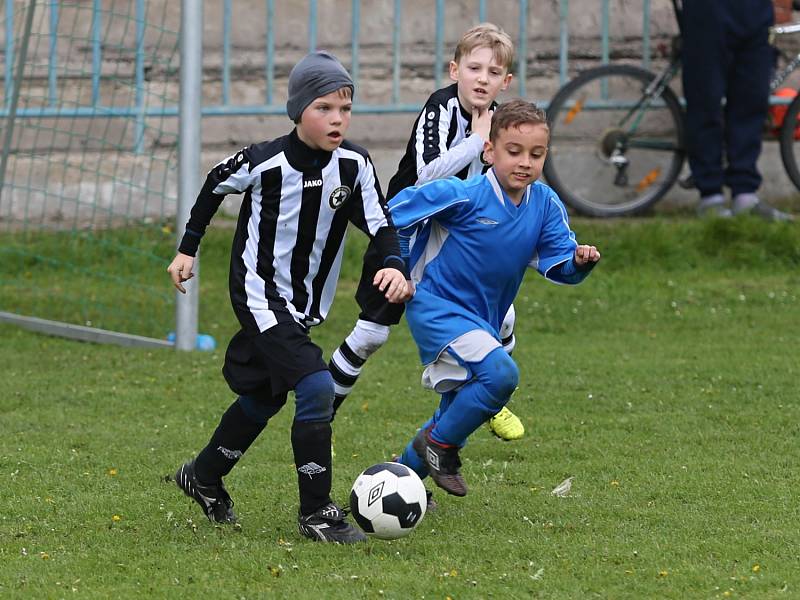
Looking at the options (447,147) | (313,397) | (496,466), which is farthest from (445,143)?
(313,397)

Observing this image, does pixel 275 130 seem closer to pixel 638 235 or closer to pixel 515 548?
pixel 638 235

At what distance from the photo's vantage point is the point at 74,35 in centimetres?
1013

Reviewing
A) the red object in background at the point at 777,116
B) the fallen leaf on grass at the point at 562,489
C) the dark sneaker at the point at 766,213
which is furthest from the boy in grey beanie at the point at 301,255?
the red object in background at the point at 777,116

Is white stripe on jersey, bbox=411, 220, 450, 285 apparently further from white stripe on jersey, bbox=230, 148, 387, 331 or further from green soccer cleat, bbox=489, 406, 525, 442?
green soccer cleat, bbox=489, 406, 525, 442

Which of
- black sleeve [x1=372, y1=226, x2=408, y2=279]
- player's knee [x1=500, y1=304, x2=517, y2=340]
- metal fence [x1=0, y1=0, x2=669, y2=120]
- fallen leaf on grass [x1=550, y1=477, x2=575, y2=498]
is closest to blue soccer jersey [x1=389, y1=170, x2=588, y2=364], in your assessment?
black sleeve [x1=372, y1=226, x2=408, y2=279]

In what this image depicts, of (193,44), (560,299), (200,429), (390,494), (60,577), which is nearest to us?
(60,577)

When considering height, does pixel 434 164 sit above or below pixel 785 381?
above

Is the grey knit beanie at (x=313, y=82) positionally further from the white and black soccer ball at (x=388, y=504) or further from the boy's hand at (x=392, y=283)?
the white and black soccer ball at (x=388, y=504)

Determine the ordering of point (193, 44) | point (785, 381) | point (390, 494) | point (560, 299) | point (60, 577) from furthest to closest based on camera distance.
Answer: point (560, 299)
point (193, 44)
point (785, 381)
point (390, 494)
point (60, 577)

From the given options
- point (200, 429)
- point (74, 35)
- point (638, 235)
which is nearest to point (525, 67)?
point (638, 235)

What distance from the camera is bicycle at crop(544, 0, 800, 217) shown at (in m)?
10.9

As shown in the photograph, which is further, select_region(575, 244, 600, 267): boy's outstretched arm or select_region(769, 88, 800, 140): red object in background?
select_region(769, 88, 800, 140): red object in background

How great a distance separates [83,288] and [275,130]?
2417 mm

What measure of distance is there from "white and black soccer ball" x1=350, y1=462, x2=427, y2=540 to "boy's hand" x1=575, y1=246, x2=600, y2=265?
0.94m
